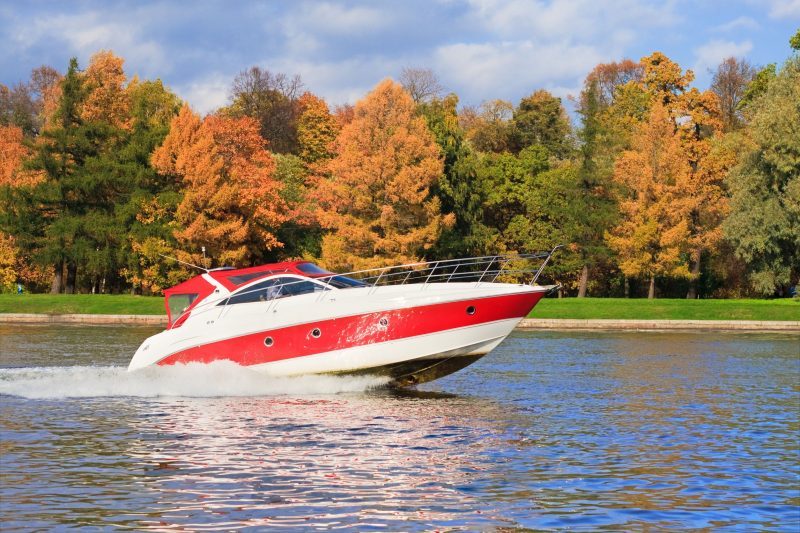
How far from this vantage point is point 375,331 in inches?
925

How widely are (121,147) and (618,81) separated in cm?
6499

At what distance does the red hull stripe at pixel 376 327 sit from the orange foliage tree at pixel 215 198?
40458 mm

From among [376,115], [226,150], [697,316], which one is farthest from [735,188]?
[226,150]

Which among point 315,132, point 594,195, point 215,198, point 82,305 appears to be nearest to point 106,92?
point 215,198

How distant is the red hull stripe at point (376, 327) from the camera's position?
23.4 metres

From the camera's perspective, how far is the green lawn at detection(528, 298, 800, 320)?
57156 millimetres

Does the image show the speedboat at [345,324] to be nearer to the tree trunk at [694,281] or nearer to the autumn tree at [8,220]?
the tree trunk at [694,281]

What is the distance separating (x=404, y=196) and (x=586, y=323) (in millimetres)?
13814

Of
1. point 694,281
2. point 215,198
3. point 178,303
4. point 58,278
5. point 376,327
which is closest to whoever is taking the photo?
point 376,327

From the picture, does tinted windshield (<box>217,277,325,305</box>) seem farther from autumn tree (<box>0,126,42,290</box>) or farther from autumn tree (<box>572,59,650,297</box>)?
autumn tree (<box>0,126,42,290</box>)

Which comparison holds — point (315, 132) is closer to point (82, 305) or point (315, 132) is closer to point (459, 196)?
point (459, 196)

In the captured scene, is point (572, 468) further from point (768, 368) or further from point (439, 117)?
point (439, 117)

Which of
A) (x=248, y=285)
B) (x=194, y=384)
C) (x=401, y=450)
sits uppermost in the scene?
(x=248, y=285)

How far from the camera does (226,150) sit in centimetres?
7331
